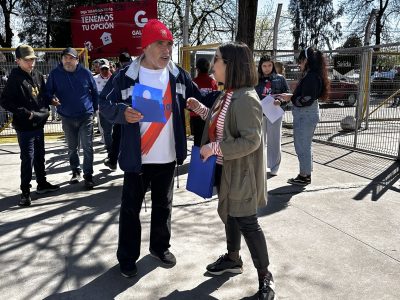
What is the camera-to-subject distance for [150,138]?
317 cm

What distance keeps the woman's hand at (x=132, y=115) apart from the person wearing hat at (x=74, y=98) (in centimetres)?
291

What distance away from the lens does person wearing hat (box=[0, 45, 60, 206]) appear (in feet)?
15.8

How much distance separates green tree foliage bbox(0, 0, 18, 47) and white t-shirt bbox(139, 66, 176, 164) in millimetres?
30705

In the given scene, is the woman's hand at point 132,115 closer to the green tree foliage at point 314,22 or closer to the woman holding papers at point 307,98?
the woman holding papers at point 307,98

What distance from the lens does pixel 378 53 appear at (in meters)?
8.70

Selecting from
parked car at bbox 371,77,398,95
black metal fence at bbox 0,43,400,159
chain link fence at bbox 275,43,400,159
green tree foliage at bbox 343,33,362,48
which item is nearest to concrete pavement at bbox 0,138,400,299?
chain link fence at bbox 275,43,400,159

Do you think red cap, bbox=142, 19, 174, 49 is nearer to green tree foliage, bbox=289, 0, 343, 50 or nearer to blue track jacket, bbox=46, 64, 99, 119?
blue track jacket, bbox=46, 64, 99, 119

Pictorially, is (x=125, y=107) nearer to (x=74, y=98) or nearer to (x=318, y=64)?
(x=74, y=98)

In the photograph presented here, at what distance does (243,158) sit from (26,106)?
3.30 meters

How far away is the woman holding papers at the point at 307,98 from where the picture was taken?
533cm

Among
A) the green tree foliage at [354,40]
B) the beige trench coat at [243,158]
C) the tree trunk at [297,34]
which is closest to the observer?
the beige trench coat at [243,158]

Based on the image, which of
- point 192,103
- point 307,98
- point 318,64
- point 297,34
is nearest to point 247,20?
point 318,64

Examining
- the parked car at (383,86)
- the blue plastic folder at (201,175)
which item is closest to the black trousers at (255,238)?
the blue plastic folder at (201,175)

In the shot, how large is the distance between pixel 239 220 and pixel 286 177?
11.2ft
